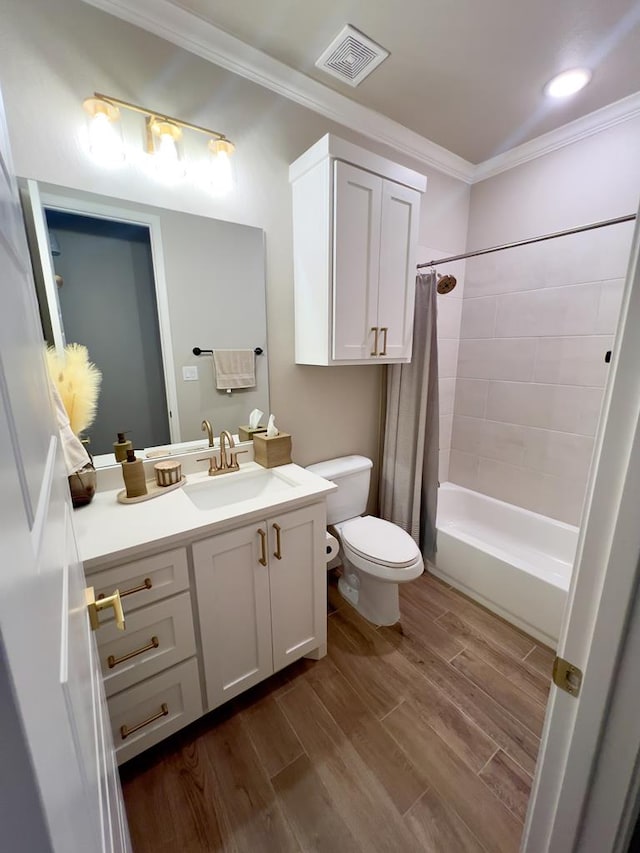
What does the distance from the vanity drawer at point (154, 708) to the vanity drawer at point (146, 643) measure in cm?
4

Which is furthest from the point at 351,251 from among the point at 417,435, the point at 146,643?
the point at 146,643

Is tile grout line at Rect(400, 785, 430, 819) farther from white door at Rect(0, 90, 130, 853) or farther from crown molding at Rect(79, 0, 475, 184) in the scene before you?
crown molding at Rect(79, 0, 475, 184)

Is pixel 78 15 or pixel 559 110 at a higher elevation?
pixel 559 110

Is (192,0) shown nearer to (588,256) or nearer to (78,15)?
(78,15)

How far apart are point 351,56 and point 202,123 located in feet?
2.25

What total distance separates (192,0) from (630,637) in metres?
2.14

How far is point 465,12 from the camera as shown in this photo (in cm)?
124

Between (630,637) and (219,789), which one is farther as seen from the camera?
(219,789)

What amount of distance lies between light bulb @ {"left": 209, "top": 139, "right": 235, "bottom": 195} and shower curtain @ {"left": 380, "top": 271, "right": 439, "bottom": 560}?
112 cm

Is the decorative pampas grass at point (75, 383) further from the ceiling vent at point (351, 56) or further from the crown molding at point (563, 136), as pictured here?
the crown molding at point (563, 136)

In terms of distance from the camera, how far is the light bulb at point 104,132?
113cm

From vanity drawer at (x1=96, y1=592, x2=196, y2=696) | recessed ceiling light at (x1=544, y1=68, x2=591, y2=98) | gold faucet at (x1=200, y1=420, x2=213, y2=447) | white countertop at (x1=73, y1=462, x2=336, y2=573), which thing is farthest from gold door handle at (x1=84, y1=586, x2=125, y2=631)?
recessed ceiling light at (x1=544, y1=68, x2=591, y2=98)

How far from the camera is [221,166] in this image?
4.60ft

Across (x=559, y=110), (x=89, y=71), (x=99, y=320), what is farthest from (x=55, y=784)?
(x=559, y=110)
